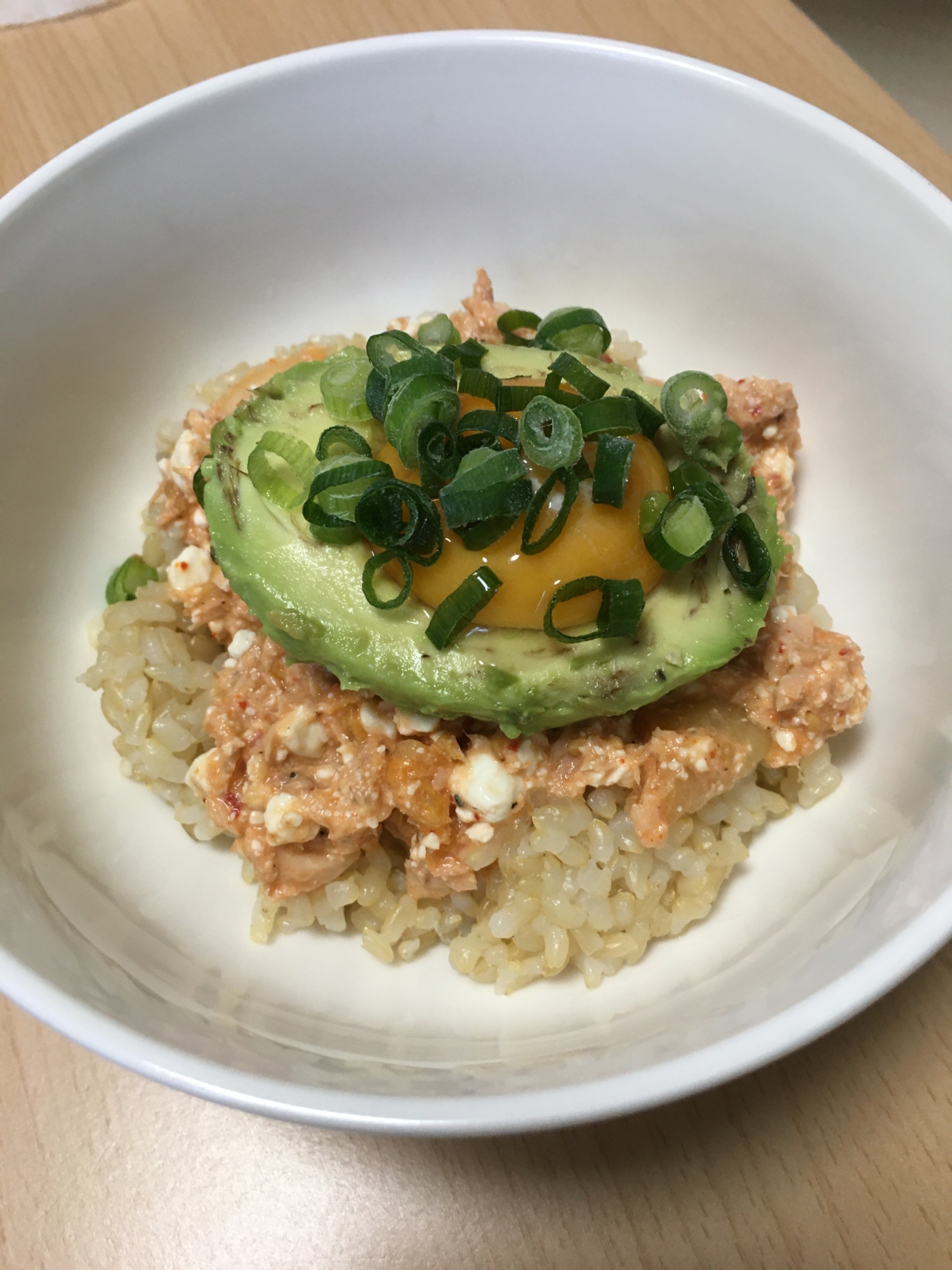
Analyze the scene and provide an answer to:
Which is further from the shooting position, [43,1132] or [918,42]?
[918,42]

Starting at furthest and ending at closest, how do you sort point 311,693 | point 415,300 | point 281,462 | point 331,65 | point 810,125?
1. point 415,300
2. point 331,65
3. point 810,125
4. point 311,693
5. point 281,462

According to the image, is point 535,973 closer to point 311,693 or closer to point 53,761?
point 311,693

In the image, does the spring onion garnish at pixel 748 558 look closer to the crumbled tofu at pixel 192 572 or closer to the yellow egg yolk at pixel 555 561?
the yellow egg yolk at pixel 555 561

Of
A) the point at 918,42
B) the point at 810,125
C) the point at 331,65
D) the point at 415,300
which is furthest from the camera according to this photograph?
the point at 918,42

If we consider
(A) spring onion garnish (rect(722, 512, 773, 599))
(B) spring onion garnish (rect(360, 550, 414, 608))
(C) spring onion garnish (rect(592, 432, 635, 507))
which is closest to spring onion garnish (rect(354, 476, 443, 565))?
(B) spring onion garnish (rect(360, 550, 414, 608))

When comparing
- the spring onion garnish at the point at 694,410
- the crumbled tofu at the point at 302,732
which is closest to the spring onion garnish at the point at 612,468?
the spring onion garnish at the point at 694,410

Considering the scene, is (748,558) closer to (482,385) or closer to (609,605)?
(609,605)

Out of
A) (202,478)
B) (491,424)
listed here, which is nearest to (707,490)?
(491,424)

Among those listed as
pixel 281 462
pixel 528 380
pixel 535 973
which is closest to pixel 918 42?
pixel 528 380
